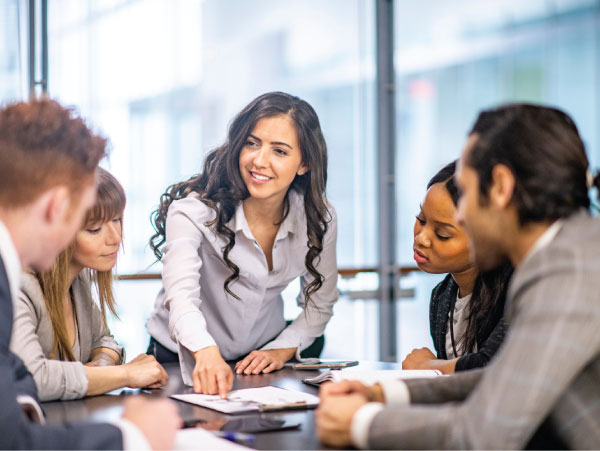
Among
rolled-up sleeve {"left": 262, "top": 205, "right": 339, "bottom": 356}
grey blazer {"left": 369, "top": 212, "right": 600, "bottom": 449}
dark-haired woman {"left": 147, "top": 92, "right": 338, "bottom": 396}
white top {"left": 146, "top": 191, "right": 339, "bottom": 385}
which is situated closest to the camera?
grey blazer {"left": 369, "top": 212, "right": 600, "bottom": 449}

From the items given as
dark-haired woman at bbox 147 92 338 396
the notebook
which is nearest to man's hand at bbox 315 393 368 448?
the notebook

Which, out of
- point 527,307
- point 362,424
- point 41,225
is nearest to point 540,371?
point 527,307

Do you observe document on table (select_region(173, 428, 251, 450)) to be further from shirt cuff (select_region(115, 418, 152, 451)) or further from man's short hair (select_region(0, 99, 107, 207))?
man's short hair (select_region(0, 99, 107, 207))

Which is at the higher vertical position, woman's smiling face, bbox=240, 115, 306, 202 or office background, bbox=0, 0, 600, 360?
office background, bbox=0, 0, 600, 360

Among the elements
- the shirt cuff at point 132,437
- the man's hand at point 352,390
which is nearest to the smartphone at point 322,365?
the man's hand at point 352,390

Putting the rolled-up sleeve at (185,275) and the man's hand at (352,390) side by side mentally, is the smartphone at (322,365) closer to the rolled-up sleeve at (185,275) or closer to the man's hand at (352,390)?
the rolled-up sleeve at (185,275)

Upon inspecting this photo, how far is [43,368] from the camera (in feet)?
5.14

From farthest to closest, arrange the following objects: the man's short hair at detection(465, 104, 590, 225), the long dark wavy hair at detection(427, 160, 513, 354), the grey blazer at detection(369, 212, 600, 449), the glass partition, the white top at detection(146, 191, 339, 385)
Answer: the glass partition
the white top at detection(146, 191, 339, 385)
the long dark wavy hair at detection(427, 160, 513, 354)
the man's short hair at detection(465, 104, 590, 225)
the grey blazer at detection(369, 212, 600, 449)

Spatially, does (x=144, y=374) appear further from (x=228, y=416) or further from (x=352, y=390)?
(x=352, y=390)

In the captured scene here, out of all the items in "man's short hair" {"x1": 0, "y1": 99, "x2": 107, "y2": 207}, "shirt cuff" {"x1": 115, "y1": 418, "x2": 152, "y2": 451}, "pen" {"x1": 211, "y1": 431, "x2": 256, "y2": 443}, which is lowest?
"pen" {"x1": 211, "y1": 431, "x2": 256, "y2": 443}

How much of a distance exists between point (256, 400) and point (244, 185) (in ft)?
3.06

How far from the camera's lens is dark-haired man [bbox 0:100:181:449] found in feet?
3.53

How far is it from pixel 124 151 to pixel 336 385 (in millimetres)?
3036

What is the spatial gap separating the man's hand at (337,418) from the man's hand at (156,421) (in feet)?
0.78
